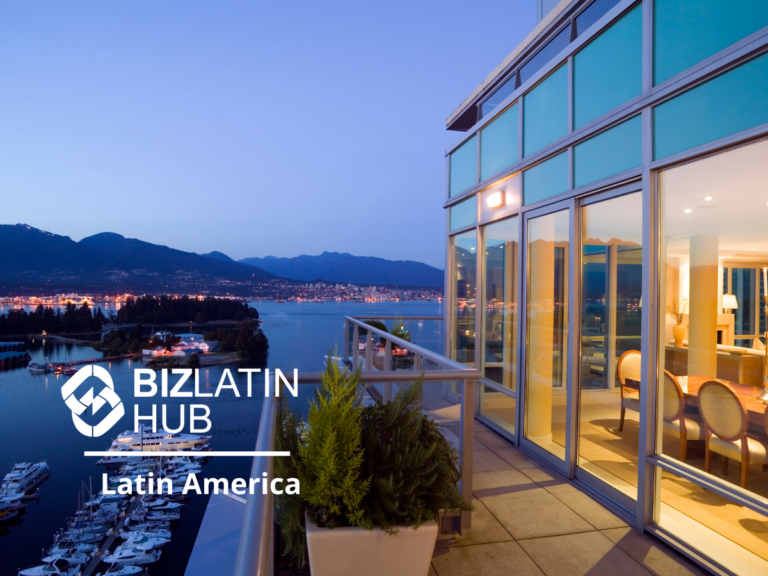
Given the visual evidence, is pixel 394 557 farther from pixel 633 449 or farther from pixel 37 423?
pixel 37 423

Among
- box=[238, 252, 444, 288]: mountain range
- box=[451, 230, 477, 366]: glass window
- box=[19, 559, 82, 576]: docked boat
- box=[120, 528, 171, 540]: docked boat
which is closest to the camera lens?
box=[451, 230, 477, 366]: glass window

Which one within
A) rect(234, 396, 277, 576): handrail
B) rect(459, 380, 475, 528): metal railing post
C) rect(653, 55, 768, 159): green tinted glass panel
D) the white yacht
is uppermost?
rect(653, 55, 768, 159): green tinted glass panel

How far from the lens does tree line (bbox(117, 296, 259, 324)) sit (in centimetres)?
3141

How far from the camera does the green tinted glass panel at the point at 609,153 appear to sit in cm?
317

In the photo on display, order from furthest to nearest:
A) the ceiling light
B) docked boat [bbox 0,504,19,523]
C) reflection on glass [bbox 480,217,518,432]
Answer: docked boat [bbox 0,504,19,523] → the ceiling light → reflection on glass [bbox 480,217,518,432]

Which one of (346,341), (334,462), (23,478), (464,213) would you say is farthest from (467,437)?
(23,478)

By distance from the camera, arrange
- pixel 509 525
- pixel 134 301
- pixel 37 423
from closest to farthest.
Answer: pixel 509 525 < pixel 37 423 < pixel 134 301

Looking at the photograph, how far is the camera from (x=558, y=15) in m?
4.32

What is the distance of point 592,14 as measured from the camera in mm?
3992

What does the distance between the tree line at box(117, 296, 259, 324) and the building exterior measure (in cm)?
2683

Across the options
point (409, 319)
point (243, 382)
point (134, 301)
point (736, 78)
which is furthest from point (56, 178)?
point (736, 78)

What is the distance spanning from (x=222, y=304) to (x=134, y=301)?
29.9ft

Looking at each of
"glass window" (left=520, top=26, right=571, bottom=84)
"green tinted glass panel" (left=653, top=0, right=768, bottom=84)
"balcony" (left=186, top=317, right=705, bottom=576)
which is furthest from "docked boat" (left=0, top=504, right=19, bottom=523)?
"green tinted glass panel" (left=653, top=0, right=768, bottom=84)

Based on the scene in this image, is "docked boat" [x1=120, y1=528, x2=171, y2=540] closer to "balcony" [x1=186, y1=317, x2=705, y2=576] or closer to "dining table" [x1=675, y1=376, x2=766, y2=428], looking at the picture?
"balcony" [x1=186, y1=317, x2=705, y2=576]
